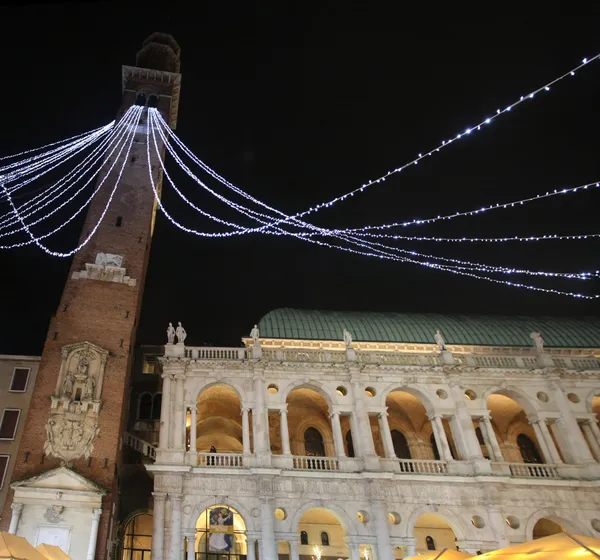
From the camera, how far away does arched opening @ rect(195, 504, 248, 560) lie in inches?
1108

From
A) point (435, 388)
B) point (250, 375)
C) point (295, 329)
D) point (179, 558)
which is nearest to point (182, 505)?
point (179, 558)

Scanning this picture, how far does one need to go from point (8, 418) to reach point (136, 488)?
9254 millimetres

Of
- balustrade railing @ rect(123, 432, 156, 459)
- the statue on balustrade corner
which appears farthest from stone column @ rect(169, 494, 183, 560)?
the statue on balustrade corner

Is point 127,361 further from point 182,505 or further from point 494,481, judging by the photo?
point 494,481

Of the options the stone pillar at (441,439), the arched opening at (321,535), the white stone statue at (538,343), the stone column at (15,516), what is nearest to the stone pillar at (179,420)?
the stone column at (15,516)

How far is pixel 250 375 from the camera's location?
1331 inches

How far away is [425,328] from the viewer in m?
41.2

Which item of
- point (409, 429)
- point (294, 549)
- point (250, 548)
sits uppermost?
point (409, 429)

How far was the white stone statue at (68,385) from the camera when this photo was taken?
29203mm

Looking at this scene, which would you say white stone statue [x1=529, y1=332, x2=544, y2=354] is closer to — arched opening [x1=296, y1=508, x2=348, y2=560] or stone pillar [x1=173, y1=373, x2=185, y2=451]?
arched opening [x1=296, y1=508, x2=348, y2=560]

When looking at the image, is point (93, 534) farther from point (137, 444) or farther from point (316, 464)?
point (316, 464)

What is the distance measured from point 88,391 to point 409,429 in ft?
74.9

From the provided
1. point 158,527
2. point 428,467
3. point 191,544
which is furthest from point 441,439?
point 158,527

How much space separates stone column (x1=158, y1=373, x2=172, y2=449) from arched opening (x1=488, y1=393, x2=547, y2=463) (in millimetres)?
23216
